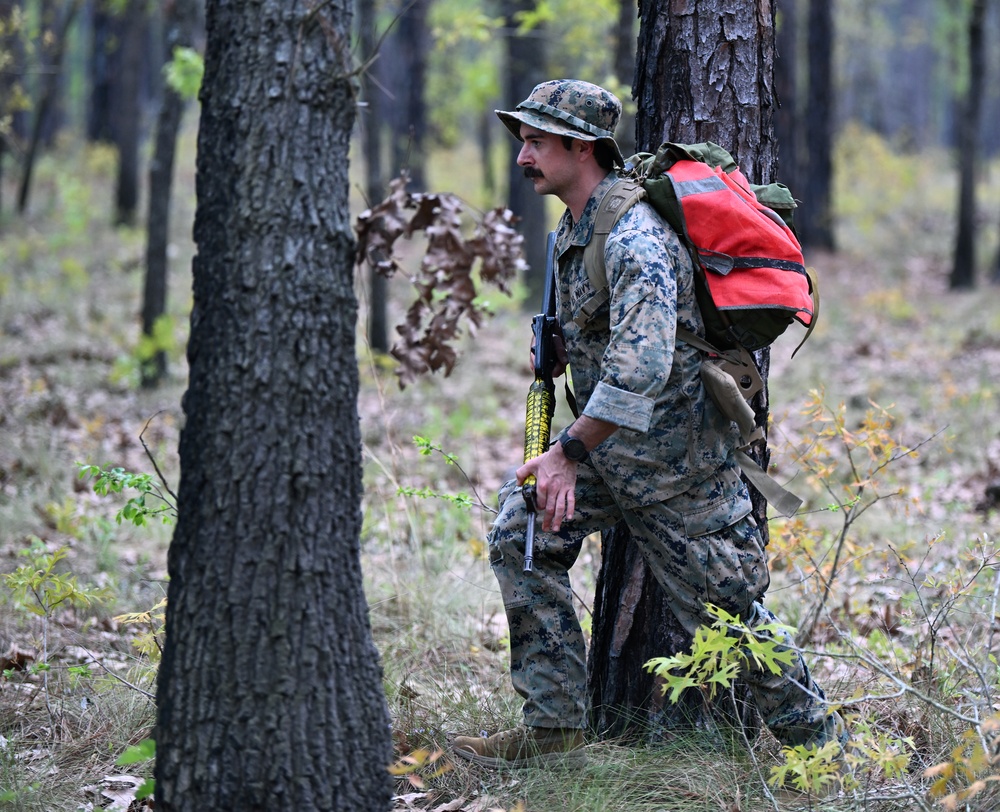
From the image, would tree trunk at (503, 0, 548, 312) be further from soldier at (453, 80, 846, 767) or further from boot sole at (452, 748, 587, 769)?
boot sole at (452, 748, 587, 769)

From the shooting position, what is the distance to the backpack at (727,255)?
3129 mm

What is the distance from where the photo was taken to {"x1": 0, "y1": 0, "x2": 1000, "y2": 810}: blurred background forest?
370cm

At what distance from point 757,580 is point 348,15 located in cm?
218

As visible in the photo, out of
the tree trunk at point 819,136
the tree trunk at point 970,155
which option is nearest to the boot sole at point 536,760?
the tree trunk at point 970,155

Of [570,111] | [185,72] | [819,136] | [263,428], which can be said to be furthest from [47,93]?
[263,428]

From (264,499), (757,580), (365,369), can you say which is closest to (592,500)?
(757,580)

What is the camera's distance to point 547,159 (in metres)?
3.34

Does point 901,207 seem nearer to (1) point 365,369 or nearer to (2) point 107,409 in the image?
(1) point 365,369

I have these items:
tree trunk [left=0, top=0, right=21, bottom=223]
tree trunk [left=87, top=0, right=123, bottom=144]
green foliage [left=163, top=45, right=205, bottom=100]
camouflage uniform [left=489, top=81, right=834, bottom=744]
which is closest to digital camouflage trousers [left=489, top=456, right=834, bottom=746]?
camouflage uniform [left=489, top=81, right=834, bottom=744]

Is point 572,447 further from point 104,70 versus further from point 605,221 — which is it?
point 104,70

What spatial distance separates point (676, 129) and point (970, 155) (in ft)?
45.2

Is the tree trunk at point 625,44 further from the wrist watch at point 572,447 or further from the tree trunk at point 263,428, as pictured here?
the tree trunk at point 263,428

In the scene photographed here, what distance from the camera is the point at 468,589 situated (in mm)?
5332

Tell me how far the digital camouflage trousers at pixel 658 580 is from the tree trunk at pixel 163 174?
785 centimetres
